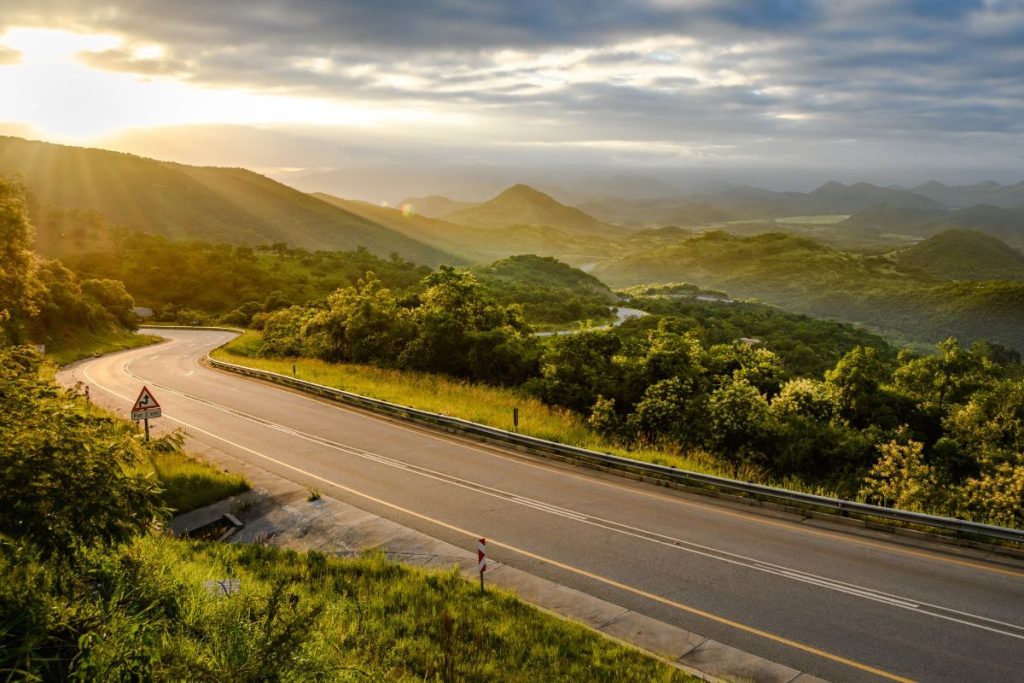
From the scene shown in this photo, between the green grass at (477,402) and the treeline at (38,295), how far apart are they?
44.6 feet

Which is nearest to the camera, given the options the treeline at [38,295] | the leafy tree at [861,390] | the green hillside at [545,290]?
the leafy tree at [861,390]

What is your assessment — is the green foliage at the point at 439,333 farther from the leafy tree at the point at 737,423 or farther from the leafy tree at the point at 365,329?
the leafy tree at the point at 737,423

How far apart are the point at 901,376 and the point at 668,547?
18437 millimetres

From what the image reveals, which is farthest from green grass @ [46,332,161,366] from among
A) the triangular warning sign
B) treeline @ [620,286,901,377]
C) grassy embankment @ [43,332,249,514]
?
treeline @ [620,286,901,377]

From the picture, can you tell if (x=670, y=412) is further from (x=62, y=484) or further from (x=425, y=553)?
(x=62, y=484)

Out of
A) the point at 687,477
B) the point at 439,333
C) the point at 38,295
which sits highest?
the point at 38,295

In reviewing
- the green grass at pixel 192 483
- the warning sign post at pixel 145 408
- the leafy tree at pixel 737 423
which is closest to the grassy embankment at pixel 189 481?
the green grass at pixel 192 483

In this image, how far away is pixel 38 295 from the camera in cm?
5116

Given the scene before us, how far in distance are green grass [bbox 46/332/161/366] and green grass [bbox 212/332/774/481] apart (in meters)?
23.3

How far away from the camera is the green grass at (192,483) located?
16234mm

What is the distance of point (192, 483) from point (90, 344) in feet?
169

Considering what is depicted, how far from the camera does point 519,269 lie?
17500cm

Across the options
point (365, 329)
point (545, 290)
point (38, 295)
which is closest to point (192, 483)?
point (365, 329)

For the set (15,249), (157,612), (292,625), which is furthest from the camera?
(15,249)
